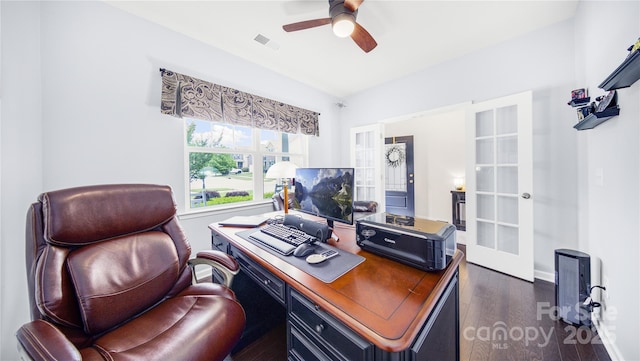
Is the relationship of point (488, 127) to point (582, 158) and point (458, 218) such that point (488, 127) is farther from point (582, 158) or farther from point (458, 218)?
point (458, 218)

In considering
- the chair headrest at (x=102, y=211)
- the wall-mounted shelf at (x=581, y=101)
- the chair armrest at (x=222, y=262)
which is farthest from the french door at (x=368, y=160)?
the chair headrest at (x=102, y=211)

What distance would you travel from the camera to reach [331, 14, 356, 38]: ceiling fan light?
1.77 metres

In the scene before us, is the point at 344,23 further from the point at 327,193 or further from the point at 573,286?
the point at 573,286

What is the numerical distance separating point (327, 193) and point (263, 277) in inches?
24.0

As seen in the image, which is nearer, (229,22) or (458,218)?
(229,22)

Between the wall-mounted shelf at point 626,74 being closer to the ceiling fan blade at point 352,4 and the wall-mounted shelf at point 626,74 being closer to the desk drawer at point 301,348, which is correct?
the ceiling fan blade at point 352,4

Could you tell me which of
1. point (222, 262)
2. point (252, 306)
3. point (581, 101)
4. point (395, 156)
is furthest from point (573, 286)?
point (395, 156)

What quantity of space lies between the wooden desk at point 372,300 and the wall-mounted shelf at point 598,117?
4.46ft

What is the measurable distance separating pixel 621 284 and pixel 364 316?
1.80 meters

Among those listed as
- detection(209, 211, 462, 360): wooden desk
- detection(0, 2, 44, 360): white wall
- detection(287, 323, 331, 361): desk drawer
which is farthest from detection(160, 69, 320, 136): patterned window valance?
detection(287, 323, 331, 361): desk drawer

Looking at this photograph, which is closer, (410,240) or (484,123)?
(410,240)

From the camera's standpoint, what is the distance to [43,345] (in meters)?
0.68

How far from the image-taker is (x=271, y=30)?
7.86 ft

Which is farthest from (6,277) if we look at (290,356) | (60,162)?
(290,356)
